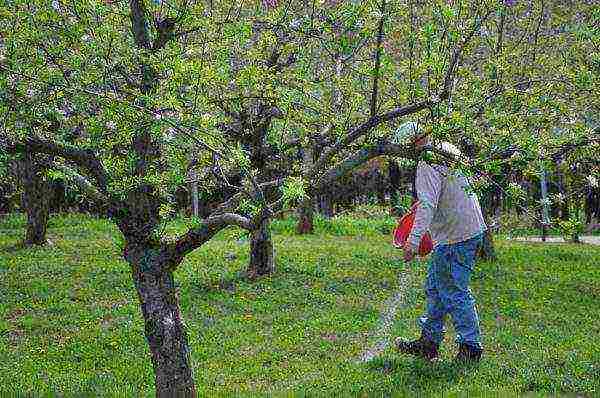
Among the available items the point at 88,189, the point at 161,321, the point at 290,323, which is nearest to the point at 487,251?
the point at 290,323

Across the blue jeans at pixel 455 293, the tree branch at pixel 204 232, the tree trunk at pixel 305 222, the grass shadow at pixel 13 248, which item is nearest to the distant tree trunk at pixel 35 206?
the grass shadow at pixel 13 248

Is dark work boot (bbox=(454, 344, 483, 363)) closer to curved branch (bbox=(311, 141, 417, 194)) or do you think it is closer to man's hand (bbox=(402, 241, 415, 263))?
man's hand (bbox=(402, 241, 415, 263))

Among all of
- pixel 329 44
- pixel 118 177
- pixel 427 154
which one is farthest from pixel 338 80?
pixel 118 177

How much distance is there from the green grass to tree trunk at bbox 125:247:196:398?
14.3 inches

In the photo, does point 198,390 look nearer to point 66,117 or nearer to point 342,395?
point 342,395

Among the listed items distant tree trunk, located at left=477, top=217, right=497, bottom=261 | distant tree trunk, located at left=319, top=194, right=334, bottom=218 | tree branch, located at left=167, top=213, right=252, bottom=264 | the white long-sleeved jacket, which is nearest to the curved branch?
tree branch, located at left=167, top=213, right=252, bottom=264

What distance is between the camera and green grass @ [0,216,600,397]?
18.4ft

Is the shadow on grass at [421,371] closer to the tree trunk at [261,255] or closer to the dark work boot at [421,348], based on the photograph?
the dark work boot at [421,348]

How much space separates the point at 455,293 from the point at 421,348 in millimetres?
540

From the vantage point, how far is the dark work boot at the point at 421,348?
621 cm

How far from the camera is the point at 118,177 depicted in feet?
14.8

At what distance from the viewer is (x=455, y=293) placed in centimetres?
611

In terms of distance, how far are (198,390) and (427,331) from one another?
1.94 meters

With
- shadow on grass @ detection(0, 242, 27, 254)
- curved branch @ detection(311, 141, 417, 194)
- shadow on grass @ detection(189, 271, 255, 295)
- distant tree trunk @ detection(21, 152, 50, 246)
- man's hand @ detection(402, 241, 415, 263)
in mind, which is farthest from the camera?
distant tree trunk @ detection(21, 152, 50, 246)
